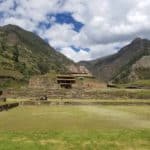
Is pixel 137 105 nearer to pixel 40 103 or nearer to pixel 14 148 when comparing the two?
pixel 40 103

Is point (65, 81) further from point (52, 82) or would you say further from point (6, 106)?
point (6, 106)

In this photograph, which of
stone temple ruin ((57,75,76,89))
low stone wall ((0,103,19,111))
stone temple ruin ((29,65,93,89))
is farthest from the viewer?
stone temple ruin ((57,75,76,89))

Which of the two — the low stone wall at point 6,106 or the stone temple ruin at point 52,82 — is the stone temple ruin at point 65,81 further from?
the low stone wall at point 6,106

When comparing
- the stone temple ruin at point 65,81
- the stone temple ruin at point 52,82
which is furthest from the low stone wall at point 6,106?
the stone temple ruin at point 65,81

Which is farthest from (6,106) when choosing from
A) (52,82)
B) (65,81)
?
(65,81)

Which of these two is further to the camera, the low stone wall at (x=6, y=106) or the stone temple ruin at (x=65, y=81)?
the stone temple ruin at (x=65, y=81)

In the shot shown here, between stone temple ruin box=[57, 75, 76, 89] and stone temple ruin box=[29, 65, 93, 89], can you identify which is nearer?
stone temple ruin box=[29, 65, 93, 89]

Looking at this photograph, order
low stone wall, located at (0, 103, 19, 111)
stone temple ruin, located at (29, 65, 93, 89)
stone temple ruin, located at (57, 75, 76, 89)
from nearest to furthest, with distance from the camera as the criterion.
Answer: low stone wall, located at (0, 103, 19, 111) → stone temple ruin, located at (29, 65, 93, 89) → stone temple ruin, located at (57, 75, 76, 89)

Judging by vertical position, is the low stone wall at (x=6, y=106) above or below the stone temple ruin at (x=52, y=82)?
below

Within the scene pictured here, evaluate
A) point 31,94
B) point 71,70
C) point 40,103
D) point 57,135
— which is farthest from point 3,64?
point 57,135

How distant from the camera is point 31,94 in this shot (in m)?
74.9

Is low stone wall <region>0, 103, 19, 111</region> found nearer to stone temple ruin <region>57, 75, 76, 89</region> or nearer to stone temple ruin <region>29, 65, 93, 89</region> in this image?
stone temple ruin <region>29, 65, 93, 89</region>

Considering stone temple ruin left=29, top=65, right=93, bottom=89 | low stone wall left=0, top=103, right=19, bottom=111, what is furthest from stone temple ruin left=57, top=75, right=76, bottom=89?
low stone wall left=0, top=103, right=19, bottom=111

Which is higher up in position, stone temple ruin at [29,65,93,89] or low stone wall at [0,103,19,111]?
stone temple ruin at [29,65,93,89]
